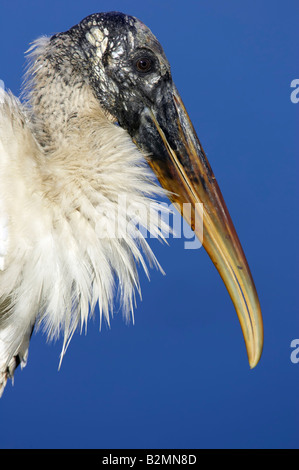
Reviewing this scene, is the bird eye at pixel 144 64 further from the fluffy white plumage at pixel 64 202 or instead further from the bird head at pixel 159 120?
the fluffy white plumage at pixel 64 202

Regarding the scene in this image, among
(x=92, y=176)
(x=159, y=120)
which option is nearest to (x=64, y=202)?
(x=92, y=176)

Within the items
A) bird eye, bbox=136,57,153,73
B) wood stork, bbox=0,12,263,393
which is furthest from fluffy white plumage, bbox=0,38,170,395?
bird eye, bbox=136,57,153,73

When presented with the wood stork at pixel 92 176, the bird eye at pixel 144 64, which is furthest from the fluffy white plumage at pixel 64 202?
the bird eye at pixel 144 64
